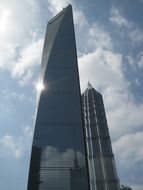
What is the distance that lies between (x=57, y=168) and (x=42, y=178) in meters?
3.30

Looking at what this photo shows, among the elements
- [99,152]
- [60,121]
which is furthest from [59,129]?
[99,152]

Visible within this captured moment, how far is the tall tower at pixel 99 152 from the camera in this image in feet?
265

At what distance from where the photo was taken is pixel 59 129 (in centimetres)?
4934

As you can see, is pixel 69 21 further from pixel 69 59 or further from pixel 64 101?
pixel 64 101

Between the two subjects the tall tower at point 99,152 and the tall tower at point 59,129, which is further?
the tall tower at point 99,152

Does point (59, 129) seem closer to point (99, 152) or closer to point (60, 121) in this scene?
point (60, 121)

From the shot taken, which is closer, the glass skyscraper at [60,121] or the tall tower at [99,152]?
the glass skyscraper at [60,121]

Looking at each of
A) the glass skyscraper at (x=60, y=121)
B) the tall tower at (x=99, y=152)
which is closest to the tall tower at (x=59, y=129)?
the glass skyscraper at (x=60, y=121)

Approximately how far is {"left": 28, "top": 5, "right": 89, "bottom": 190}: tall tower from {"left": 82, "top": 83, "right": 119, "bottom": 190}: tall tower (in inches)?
1468

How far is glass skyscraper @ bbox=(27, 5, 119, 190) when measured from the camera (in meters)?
44.5

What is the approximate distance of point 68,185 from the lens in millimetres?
44438

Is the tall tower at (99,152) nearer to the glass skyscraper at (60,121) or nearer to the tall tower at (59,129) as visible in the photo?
the glass skyscraper at (60,121)

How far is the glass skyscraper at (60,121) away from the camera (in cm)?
4453

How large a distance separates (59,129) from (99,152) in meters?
39.2
